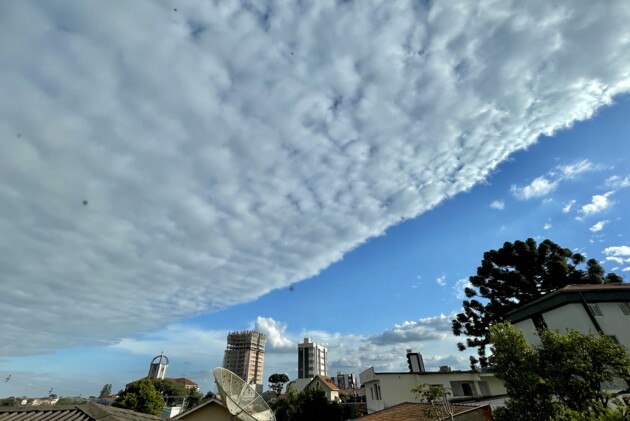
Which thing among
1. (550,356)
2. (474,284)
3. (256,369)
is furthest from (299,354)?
(550,356)

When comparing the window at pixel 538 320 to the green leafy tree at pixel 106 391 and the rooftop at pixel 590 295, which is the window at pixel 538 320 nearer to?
the rooftop at pixel 590 295

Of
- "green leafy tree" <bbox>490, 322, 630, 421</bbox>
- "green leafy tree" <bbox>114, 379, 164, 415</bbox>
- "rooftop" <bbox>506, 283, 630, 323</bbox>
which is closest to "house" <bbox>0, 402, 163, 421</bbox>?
"green leafy tree" <bbox>490, 322, 630, 421</bbox>

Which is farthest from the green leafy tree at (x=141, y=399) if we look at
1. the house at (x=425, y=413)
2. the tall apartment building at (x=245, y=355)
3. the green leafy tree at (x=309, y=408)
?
the tall apartment building at (x=245, y=355)

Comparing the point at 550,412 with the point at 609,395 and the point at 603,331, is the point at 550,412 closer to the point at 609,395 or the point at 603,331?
the point at 609,395

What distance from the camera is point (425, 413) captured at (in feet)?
54.3

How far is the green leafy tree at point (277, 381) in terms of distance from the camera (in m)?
92.2

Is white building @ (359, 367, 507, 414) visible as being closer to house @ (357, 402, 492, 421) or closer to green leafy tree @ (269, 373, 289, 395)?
house @ (357, 402, 492, 421)

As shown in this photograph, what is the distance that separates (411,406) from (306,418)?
77.6 ft

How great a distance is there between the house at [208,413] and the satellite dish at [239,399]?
437cm

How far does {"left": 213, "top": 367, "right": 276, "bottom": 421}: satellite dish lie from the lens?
793 inches

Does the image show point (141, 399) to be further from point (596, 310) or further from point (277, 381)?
point (277, 381)

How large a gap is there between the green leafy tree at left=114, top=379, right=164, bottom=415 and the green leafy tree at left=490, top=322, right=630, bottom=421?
133 feet

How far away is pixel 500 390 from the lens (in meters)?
33.3

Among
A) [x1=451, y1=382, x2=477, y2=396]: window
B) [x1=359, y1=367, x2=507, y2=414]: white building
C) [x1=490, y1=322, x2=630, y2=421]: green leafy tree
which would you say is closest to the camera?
[x1=490, y1=322, x2=630, y2=421]: green leafy tree
